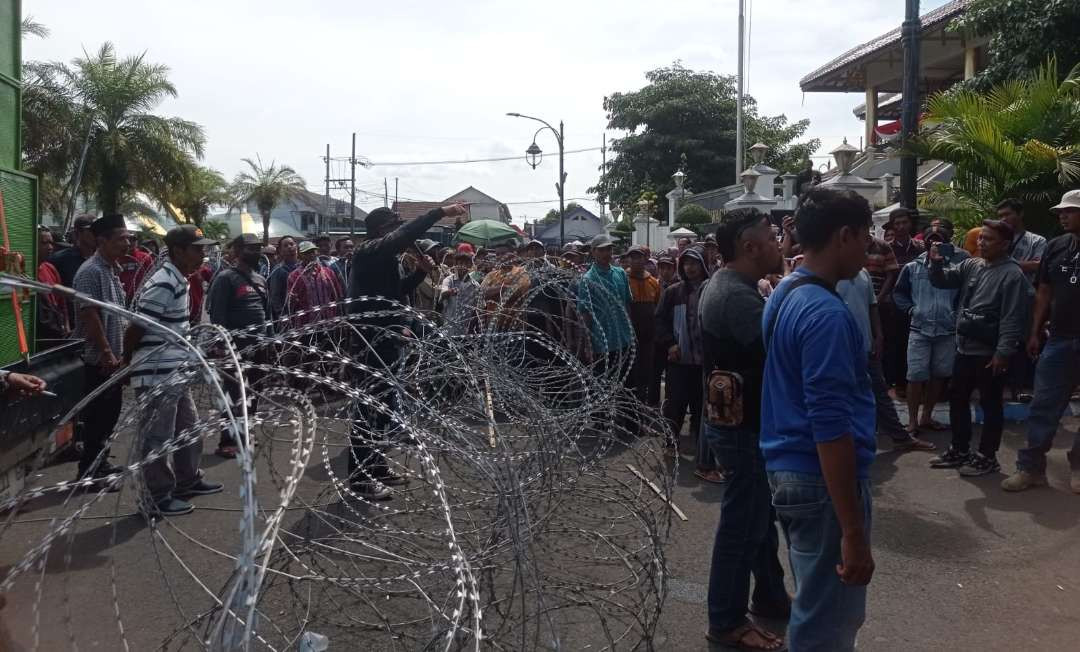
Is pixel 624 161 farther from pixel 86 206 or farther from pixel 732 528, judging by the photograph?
pixel 732 528

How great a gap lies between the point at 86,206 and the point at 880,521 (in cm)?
2828

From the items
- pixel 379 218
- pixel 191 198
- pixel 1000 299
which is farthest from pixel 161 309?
pixel 191 198

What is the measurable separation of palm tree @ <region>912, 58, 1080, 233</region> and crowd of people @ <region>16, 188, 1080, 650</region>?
0.75 meters

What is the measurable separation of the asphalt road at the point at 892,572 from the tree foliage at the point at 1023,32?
8.92m

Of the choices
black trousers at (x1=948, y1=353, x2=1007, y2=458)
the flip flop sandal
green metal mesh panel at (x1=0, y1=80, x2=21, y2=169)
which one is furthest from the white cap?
green metal mesh panel at (x1=0, y1=80, x2=21, y2=169)

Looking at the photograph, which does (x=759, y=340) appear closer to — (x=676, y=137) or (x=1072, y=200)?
(x=1072, y=200)

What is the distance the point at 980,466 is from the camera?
6.70 metres

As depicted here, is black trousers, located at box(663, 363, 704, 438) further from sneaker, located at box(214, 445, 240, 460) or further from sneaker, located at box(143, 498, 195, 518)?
sneaker, located at box(143, 498, 195, 518)

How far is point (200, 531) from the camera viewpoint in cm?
558

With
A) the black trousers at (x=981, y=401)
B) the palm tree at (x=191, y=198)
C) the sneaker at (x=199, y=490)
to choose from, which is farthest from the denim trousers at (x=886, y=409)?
the palm tree at (x=191, y=198)

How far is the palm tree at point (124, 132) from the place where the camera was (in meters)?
24.0

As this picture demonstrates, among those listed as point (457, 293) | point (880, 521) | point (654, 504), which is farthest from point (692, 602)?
point (457, 293)

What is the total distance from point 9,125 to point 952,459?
7249 millimetres

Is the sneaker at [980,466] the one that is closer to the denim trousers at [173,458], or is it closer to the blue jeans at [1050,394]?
the blue jeans at [1050,394]
